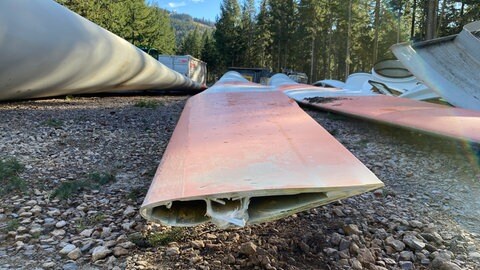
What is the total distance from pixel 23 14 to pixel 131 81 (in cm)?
374

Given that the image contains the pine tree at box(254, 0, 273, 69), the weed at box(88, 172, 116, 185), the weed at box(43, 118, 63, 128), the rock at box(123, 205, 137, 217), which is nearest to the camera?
the rock at box(123, 205, 137, 217)

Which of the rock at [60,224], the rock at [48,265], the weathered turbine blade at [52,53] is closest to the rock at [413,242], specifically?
the rock at [48,265]

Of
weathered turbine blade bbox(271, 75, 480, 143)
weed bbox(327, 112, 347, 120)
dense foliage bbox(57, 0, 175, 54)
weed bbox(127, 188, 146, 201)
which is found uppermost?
dense foliage bbox(57, 0, 175, 54)

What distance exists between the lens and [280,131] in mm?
2633

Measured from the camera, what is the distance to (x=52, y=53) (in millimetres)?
5066

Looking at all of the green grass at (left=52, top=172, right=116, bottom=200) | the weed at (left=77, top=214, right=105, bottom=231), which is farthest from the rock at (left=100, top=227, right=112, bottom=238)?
the green grass at (left=52, top=172, right=116, bottom=200)

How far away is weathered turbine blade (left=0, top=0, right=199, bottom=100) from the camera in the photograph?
14.8 ft

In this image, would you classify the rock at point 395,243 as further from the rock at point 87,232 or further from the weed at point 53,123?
the weed at point 53,123

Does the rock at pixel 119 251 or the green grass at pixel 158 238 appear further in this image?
the green grass at pixel 158 238

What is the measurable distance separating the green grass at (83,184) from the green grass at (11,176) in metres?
0.27

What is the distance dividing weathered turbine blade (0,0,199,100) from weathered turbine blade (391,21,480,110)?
4.82 m

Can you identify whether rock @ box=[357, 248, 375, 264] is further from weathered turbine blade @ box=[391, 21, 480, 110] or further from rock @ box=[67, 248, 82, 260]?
weathered turbine blade @ box=[391, 21, 480, 110]

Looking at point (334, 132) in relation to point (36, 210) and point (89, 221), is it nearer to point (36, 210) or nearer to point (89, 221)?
point (89, 221)

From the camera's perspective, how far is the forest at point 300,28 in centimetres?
2666
